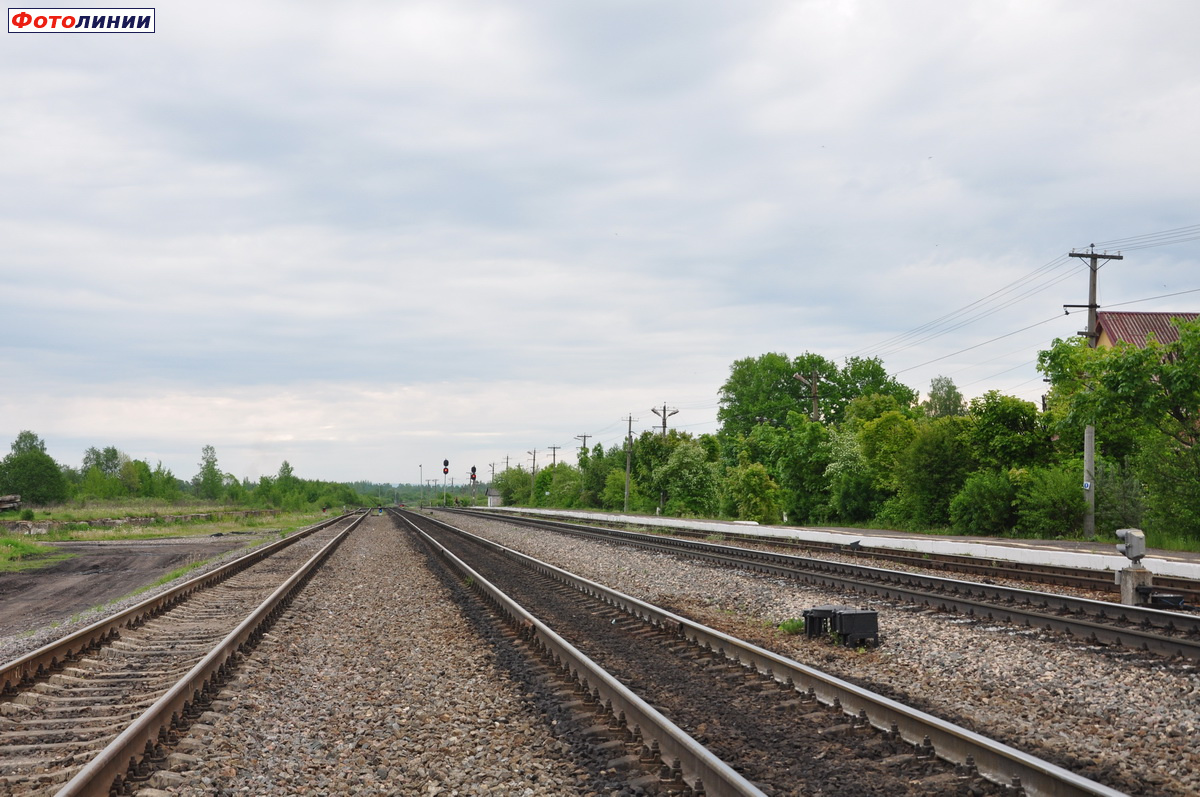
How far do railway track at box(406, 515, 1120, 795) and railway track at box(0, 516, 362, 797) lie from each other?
3.55 meters

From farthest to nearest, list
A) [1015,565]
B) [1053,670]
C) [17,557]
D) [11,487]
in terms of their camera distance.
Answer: [11,487] < [17,557] < [1015,565] < [1053,670]

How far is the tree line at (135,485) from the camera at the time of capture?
11988 cm

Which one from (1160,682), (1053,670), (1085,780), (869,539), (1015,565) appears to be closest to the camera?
(1085,780)

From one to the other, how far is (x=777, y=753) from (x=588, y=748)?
141 centimetres

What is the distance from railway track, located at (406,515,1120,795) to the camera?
5.53 metres

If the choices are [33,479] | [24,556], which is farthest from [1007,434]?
[33,479]

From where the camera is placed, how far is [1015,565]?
20.3 metres

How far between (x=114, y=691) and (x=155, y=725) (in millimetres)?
2463

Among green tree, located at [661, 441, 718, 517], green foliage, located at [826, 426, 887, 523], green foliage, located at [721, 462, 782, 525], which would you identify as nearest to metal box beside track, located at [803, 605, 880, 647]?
green foliage, located at [826, 426, 887, 523]

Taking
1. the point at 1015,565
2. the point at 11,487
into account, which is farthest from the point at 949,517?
the point at 11,487

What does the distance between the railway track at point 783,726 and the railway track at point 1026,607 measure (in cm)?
479

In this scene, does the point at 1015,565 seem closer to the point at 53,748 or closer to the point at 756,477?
the point at 53,748

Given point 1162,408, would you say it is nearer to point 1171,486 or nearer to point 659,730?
point 1171,486

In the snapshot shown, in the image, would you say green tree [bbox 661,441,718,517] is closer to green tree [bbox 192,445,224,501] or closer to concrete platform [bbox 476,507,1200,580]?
concrete platform [bbox 476,507,1200,580]
